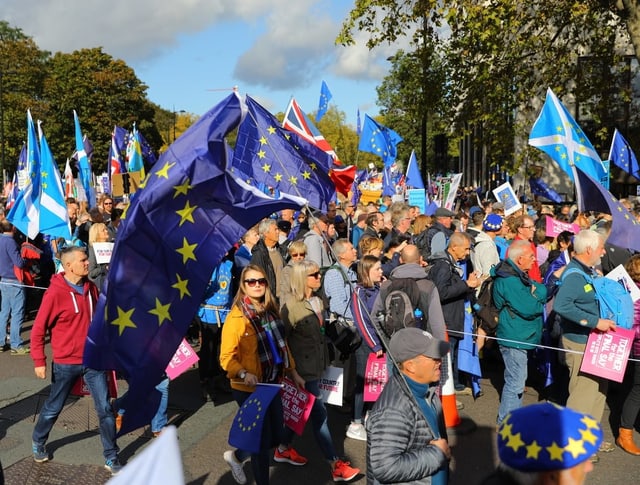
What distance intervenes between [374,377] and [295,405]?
1.31m

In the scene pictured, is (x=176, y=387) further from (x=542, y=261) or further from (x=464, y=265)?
(x=542, y=261)

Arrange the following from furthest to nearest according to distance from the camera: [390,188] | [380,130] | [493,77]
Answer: [390,188] → [380,130] → [493,77]

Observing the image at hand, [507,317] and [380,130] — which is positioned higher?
[380,130]

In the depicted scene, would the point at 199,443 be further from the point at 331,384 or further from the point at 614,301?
the point at 614,301

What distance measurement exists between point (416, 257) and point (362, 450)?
1.78m

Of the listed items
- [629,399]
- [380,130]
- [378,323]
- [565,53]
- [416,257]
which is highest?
[565,53]

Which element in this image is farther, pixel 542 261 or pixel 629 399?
pixel 542 261

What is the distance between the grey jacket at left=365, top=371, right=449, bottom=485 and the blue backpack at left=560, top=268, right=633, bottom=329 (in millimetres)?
2961

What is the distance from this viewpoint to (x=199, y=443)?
602cm

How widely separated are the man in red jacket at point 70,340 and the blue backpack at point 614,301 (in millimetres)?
3963

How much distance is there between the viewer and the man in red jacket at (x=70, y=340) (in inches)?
209

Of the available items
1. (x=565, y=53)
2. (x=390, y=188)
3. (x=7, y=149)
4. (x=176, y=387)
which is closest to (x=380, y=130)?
(x=390, y=188)

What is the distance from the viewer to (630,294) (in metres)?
5.83

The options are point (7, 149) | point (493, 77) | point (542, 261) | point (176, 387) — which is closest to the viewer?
point (176, 387)
